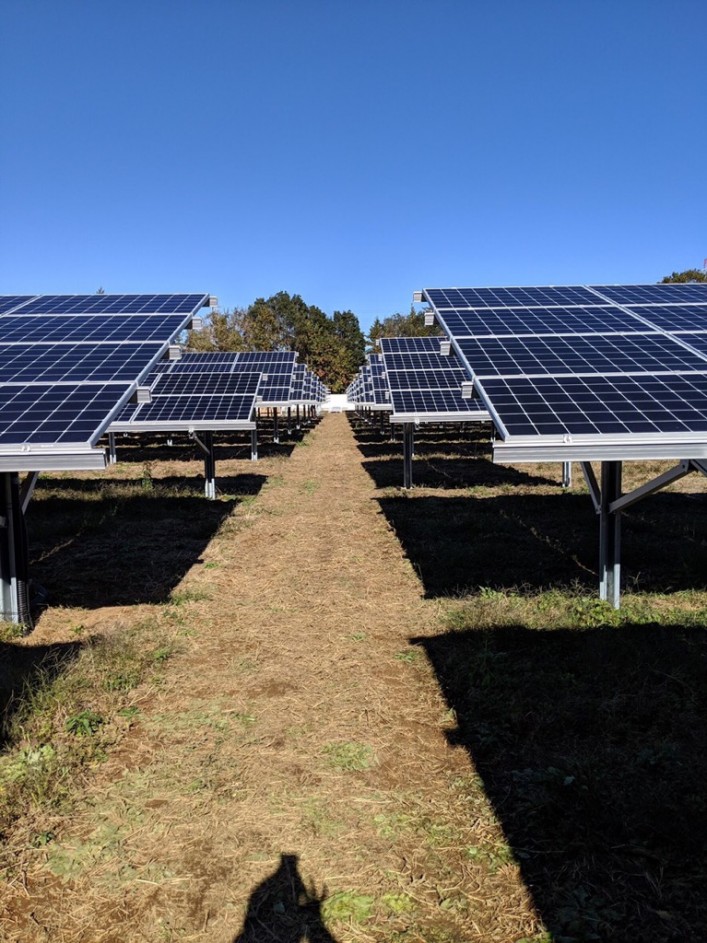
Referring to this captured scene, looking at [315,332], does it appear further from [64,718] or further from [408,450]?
[64,718]

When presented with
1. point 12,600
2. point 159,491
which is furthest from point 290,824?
point 159,491

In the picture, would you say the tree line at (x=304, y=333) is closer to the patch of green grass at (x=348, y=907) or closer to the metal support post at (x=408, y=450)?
the metal support post at (x=408, y=450)

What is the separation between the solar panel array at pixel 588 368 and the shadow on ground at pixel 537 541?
8.96 feet

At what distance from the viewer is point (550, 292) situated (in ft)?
46.7

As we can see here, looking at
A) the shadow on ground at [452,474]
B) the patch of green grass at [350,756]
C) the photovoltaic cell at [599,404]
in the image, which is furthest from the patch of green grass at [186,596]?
the shadow on ground at [452,474]

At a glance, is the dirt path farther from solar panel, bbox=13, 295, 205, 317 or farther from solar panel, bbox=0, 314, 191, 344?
solar panel, bbox=13, 295, 205, 317

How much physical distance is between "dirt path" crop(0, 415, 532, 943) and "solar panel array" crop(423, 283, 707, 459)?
9.18 ft

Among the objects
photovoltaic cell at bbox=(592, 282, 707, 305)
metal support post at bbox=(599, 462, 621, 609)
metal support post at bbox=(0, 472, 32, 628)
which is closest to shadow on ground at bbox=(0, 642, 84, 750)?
metal support post at bbox=(0, 472, 32, 628)

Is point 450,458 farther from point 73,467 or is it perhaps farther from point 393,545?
point 73,467

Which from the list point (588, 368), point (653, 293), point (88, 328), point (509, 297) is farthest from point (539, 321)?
point (88, 328)

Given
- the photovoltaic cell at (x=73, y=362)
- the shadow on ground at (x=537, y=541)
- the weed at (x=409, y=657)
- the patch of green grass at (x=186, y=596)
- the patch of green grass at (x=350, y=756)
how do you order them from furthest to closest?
the shadow on ground at (x=537, y=541) → the patch of green grass at (x=186, y=596) → the photovoltaic cell at (x=73, y=362) → the weed at (x=409, y=657) → the patch of green grass at (x=350, y=756)

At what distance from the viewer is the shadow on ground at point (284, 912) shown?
345cm

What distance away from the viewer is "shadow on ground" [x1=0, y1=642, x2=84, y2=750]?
18.3 feet

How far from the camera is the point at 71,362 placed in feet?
30.6
